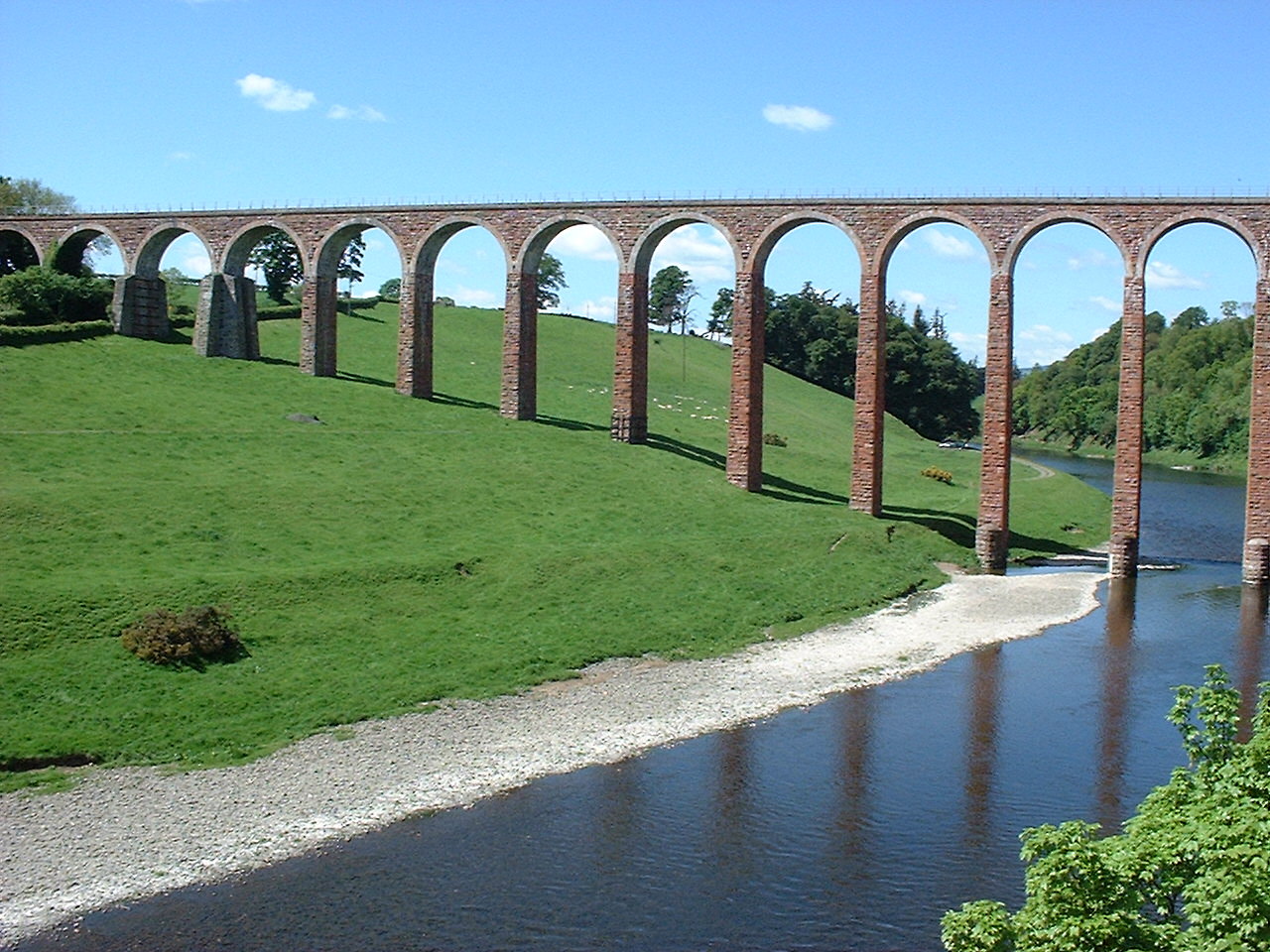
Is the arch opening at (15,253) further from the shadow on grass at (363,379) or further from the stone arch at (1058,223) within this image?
the stone arch at (1058,223)

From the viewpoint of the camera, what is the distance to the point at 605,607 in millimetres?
36719

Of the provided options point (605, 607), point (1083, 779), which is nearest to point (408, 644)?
point (605, 607)

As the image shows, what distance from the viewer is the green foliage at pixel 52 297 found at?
62.3m

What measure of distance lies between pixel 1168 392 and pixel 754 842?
138m

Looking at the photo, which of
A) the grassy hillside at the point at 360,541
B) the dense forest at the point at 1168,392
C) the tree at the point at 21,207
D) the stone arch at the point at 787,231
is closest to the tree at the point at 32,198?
the tree at the point at 21,207

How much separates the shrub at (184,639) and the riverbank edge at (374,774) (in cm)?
446

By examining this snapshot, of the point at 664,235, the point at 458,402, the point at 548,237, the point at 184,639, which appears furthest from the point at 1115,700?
the point at 458,402

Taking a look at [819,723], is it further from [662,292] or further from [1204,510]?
[662,292]

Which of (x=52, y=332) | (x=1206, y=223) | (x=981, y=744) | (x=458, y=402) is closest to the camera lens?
(x=981, y=744)

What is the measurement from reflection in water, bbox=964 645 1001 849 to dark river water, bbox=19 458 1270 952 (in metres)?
0.08

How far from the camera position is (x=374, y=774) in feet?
79.9

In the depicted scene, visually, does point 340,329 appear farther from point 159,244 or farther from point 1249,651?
point 1249,651

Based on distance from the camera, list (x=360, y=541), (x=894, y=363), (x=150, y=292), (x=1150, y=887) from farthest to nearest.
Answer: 1. (x=894, y=363)
2. (x=150, y=292)
3. (x=360, y=541)
4. (x=1150, y=887)

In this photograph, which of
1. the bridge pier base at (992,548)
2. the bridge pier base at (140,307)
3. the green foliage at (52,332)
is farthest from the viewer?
the bridge pier base at (140,307)
